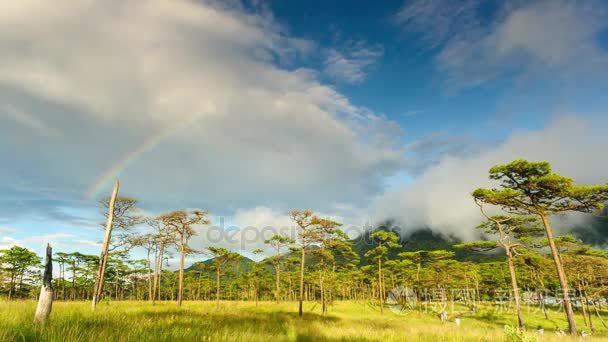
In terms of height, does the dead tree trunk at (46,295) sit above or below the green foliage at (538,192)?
below

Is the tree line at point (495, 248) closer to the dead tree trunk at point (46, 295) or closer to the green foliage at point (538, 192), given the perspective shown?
the green foliage at point (538, 192)

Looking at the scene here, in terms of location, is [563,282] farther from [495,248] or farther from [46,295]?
[46,295]

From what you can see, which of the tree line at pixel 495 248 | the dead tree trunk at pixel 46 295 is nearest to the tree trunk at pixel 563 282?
the tree line at pixel 495 248

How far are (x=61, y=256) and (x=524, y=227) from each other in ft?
226

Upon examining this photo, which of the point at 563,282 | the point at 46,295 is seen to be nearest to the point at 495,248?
the point at 563,282

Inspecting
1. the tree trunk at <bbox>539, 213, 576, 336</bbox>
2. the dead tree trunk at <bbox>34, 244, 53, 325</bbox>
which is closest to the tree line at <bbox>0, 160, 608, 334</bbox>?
the tree trunk at <bbox>539, 213, 576, 336</bbox>

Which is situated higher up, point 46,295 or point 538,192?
point 538,192

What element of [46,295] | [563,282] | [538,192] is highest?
[538,192]

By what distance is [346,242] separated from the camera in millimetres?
31859

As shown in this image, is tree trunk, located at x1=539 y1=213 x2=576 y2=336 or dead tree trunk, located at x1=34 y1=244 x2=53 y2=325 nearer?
dead tree trunk, located at x1=34 y1=244 x2=53 y2=325

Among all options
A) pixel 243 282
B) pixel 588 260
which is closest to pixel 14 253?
pixel 243 282

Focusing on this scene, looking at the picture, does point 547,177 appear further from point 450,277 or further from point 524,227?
point 450,277

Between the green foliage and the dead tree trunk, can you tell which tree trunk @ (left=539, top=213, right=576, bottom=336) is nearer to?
the green foliage

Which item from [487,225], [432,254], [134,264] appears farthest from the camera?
[134,264]
